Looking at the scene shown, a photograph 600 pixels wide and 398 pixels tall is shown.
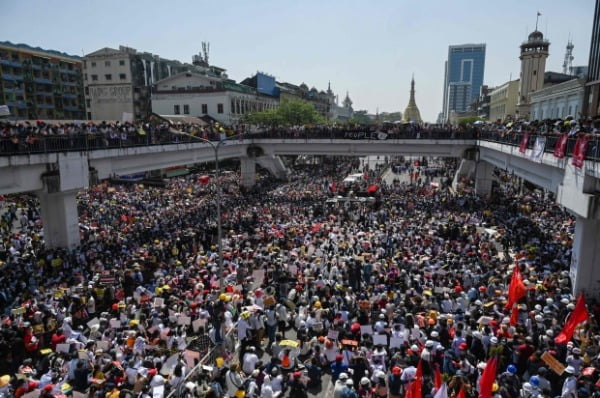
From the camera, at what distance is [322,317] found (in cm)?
1245

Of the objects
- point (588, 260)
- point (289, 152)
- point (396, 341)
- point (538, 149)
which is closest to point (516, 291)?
point (396, 341)

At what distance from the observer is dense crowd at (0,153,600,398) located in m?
9.59

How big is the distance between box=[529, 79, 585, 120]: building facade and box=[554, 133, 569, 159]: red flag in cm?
3526

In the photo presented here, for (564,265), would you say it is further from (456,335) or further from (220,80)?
(220,80)

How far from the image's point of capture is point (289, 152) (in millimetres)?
40031

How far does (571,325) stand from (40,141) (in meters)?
21.1

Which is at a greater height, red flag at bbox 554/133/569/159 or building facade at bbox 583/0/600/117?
building facade at bbox 583/0/600/117

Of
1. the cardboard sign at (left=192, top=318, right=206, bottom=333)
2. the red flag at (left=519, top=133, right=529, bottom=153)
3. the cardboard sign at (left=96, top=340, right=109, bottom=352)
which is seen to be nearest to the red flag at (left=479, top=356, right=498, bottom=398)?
the cardboard sign at (left=192, top=318, right=206, bottom=333)

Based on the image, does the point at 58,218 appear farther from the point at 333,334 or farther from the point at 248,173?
the point at 248,173

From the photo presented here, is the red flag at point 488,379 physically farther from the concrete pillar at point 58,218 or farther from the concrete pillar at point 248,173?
the concrete pillar at point 248,173

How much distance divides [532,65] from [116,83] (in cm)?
6821

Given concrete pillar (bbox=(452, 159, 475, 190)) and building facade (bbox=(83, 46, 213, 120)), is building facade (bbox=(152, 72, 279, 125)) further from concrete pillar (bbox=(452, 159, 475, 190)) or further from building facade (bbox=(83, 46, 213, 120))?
concrete pillar (bbox=(452, 159, 475, 190))

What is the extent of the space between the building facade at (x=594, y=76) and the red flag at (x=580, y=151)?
109 ft

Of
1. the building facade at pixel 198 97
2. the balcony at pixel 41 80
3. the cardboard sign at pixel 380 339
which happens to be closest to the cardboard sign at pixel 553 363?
the cardboard sign at pixel 380 339
